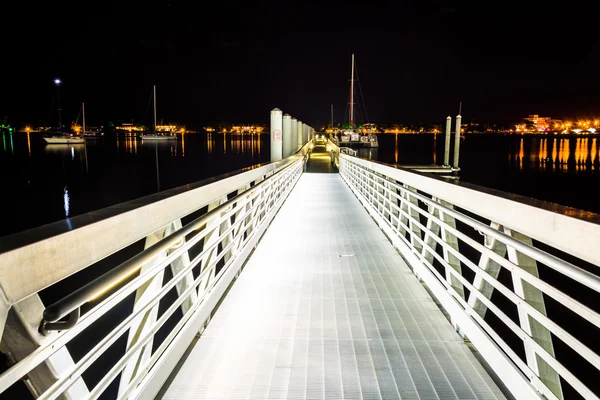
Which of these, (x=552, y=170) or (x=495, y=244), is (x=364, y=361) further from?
(x=552, y=170)

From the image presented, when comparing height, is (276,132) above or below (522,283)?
above

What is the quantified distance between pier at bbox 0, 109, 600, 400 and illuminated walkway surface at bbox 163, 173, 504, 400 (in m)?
0.01

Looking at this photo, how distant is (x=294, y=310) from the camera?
158 inches

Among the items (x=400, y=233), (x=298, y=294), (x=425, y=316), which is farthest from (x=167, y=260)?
(x=400, y=233)

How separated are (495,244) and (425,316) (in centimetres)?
123

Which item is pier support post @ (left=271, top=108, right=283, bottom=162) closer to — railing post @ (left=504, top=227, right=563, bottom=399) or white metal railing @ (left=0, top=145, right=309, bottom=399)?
white metal railing @ (left=0, top=145, right=309, bottom=399)

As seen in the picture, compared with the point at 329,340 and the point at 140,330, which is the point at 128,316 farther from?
the point at 329,340

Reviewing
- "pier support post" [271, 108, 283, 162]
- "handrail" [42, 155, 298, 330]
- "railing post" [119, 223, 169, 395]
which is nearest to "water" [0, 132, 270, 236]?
"pier support post" [271, 108, 283, 162]

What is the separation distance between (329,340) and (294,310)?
709mm

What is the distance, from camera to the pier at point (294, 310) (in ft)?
5.09

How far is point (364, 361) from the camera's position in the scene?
10.0 feet

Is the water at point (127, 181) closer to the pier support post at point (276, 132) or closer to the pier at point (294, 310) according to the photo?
the pier support post at point (276, 132)

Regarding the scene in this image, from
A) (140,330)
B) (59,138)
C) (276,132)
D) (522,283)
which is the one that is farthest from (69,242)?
(59,138)

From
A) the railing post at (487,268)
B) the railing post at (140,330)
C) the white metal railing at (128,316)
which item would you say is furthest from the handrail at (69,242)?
the railing post at (487,268)
